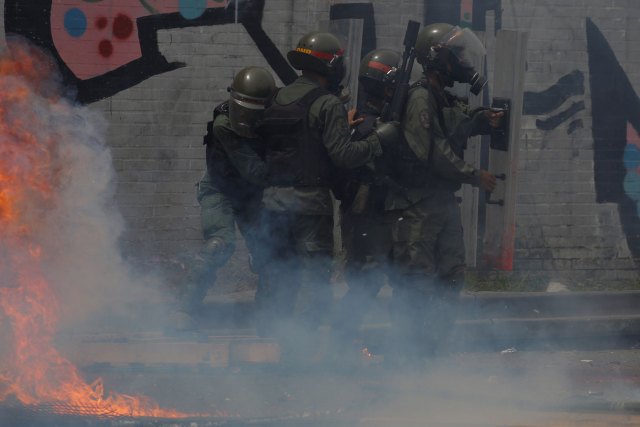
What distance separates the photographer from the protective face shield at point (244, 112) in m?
5.61

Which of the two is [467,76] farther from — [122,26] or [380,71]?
[122,26]

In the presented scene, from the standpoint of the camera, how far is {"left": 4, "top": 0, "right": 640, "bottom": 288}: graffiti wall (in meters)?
8.23

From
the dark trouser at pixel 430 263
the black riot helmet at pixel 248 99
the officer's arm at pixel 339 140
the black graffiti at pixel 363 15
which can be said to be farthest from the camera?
the black graffiti at pixel 363 15

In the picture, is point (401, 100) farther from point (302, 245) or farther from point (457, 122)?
point (302, 245)

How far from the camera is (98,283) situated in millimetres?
7543

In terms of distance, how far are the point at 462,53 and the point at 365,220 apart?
1.18 metres

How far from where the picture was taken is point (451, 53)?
572 centimetres

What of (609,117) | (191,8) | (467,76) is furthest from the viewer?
(609,117)

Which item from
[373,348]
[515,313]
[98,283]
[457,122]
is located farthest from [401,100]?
[98,283]

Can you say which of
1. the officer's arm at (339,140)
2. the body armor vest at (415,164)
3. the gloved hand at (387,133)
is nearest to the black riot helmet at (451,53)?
the body armor vest at (415,164)

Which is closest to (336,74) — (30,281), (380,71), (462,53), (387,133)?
(380,71)

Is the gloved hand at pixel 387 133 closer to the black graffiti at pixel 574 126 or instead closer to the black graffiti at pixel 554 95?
the black graffiti at pixel 554 95

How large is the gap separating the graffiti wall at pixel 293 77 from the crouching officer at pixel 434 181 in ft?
9.37

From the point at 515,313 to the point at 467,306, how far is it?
410mm
